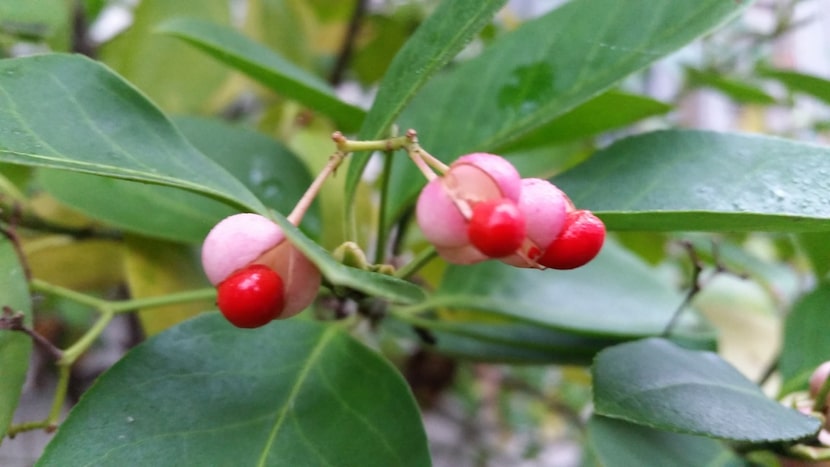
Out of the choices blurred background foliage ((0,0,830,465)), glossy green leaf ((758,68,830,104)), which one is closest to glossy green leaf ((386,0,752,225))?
blurred background foliage ((0,0,830,465))

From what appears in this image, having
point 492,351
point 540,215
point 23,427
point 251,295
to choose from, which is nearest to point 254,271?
point 251,295

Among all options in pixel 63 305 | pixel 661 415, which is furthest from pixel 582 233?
pixel 63 305

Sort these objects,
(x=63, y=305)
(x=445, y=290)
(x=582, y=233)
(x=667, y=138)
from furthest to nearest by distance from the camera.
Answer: (x=63, y=305)
(x=445, y=290)
(x=667, y=138)
(x=582, y=233)

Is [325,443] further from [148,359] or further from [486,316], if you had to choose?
[486,316]

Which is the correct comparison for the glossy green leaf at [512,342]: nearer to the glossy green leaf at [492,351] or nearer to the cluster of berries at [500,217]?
the glossy green leaf at [492,351]

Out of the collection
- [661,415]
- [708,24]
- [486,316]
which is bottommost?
[486,316]

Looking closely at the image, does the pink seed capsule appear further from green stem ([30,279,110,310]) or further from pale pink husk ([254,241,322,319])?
green stem ([30,279,110,310])
